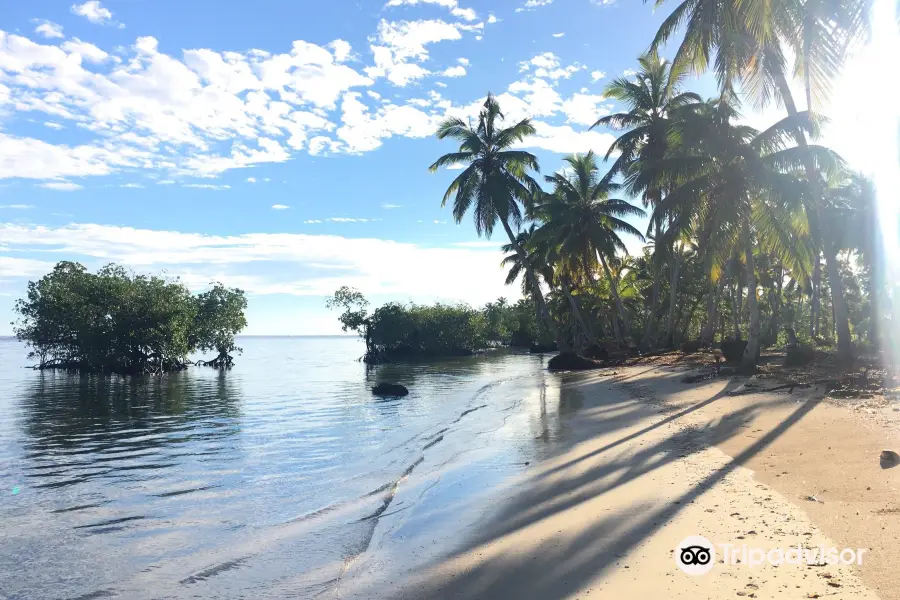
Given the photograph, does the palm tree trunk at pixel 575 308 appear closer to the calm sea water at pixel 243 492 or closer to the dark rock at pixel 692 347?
the dark rock at pixel 692 347

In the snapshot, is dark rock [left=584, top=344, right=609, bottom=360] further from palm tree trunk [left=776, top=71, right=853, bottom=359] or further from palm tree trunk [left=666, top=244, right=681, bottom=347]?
palm tree trunk [left=776, top=71, right=853, bottom=359]

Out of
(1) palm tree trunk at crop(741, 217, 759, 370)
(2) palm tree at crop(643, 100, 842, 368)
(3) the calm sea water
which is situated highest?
(2) palm tree at crop(643, 100, 842, 368)

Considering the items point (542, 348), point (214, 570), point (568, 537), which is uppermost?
point (568, 537)

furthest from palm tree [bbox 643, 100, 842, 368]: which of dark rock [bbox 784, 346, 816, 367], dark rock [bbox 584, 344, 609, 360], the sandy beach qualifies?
dark rock [bbox 584, 344, 609, 360]

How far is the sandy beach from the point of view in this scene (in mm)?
4359

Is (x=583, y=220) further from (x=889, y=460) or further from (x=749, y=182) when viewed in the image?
(x=889, y=460)

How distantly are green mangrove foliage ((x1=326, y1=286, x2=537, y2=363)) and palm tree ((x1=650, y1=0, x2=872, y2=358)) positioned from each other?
48.0 m

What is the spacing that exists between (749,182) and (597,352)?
20.8 m

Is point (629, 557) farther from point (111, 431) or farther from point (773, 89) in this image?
point (773, 89)

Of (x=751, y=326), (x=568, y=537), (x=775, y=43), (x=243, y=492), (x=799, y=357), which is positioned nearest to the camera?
(x=568, y=537)

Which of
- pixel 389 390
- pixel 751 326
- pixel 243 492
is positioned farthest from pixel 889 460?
pixel 389 390

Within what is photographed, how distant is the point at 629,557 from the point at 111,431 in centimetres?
1627

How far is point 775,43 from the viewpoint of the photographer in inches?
630

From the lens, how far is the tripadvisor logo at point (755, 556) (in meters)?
4.50
